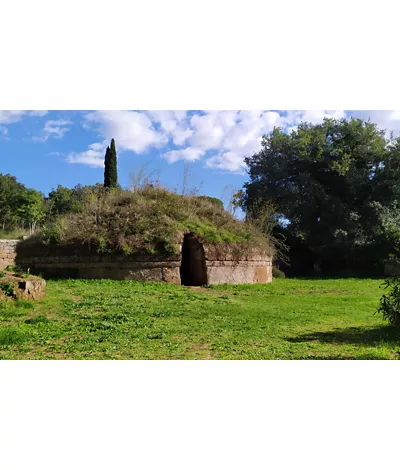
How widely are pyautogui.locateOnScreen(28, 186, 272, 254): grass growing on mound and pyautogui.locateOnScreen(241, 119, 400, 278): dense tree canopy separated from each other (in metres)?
6.54

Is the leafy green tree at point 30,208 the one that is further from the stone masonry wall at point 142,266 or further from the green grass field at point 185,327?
the green grass field at point 185,327

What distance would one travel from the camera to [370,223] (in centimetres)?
2092

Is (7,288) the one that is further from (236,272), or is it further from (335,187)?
(335,187)

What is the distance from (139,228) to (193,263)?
80.0 inches

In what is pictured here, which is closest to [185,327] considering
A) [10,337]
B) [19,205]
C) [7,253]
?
[10,337]

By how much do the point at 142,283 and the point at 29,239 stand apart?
191 inches

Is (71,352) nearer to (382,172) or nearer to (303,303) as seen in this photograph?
(303,303)

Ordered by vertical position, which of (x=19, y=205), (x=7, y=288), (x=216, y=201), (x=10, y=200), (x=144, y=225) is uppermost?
(x=10, y=200)

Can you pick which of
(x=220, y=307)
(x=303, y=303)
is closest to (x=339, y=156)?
(x=303, y=303)

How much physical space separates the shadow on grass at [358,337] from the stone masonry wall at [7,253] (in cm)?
1062

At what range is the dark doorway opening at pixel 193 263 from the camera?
13.0 m

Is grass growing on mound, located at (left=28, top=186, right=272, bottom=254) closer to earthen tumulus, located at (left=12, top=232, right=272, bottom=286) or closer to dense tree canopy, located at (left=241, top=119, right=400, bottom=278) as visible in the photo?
earthen tumulus, located at (left=12, top=232, right=272, bottom=286)

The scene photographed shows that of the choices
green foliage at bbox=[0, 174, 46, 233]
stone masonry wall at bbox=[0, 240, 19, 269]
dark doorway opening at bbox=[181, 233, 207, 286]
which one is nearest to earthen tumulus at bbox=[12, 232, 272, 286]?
dark doorway opening at bbox=[181, 233, 207, 286]

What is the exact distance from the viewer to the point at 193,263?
523 inches
